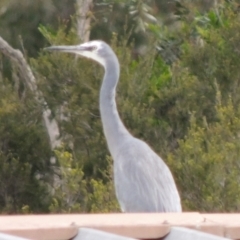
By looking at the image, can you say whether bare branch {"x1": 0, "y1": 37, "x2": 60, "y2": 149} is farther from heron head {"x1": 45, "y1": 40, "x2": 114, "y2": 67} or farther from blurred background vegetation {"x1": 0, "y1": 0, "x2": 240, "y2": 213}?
heron head {"x1": 45, "y1": 40, "x2": 114, "y2": 67}

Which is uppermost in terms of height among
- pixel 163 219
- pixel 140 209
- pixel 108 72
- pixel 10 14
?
pixel 163 219

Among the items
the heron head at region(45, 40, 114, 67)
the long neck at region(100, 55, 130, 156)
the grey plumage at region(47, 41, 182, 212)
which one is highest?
the heron head at region(45, 40, 114, 67)

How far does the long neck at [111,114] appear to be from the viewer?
511cm

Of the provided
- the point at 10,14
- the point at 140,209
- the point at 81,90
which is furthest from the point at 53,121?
the point at 10,14

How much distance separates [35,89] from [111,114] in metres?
2.31

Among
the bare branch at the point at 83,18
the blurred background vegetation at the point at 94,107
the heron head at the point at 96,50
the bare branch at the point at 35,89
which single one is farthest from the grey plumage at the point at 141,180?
A: the bare branch at the point at 83,18

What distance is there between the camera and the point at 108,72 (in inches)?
216

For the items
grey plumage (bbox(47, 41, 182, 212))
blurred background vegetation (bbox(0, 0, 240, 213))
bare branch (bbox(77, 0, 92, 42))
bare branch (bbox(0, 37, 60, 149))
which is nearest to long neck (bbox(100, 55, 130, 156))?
grey plumage (bbox(47, 41, 182, 212))

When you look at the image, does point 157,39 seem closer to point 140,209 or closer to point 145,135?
point 145,135

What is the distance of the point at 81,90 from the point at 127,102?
0.46 meters

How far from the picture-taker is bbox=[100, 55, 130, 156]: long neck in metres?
5.11

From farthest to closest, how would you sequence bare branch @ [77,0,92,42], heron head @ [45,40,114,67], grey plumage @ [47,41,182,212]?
bare branch @ [77,0,92,42] < heron head @ [45,40,114,67] < grey plumage @ [47,41,182,212]

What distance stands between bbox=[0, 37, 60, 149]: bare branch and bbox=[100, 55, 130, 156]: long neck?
1770mm

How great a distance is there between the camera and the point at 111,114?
520 cm
